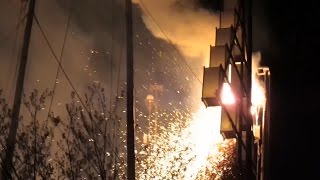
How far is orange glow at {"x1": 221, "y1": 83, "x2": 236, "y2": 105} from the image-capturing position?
7121 mm

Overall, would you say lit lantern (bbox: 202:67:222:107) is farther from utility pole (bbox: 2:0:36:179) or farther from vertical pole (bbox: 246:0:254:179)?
utility pole (bbox: 2:0:36:179)

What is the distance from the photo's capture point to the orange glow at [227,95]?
23.4ft

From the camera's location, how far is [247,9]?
7.66 meters

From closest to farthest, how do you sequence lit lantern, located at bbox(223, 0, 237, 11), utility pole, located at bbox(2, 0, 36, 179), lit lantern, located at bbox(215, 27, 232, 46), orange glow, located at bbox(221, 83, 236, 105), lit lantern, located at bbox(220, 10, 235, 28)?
orange glow, located at bbox(221, 83, 236, 105)
lit lantern, located at bbox(215, 27, 232, 46)
lit lantern, located at bbox(220, 10, 235, 28)
lit lantern, located at bbox(223, 0, 237, 11)
utility pole, located at bbox(2, 0, 36, 179)

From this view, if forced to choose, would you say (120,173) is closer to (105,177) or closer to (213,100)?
(105,177)

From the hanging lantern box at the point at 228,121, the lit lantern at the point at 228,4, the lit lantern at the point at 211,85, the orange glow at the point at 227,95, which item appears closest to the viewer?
the lit lantern at the point at 211,85

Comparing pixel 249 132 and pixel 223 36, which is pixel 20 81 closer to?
pixel 223 36

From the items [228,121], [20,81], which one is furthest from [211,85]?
[20,81]

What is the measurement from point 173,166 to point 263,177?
4504mm

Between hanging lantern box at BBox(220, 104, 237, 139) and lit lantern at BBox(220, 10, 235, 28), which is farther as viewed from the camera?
lit lantern at BBox(220, 10, 235, 28)

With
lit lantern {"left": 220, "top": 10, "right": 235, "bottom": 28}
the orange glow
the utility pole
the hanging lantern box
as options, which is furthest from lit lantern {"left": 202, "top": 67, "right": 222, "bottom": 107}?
the utility pole

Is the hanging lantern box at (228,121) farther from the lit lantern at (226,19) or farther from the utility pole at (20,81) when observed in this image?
the utility pole at (20,81)

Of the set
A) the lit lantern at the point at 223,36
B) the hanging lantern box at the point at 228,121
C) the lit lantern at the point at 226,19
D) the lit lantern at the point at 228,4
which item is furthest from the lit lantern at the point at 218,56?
the lit lantern at the point at 228,4

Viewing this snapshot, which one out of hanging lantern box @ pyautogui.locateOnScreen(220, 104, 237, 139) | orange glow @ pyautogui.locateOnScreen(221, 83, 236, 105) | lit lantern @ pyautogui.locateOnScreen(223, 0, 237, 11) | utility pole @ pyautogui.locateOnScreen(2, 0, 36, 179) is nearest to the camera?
orange glow @ pyautogui.locateOnScreen(221, 83, 236, 105)
